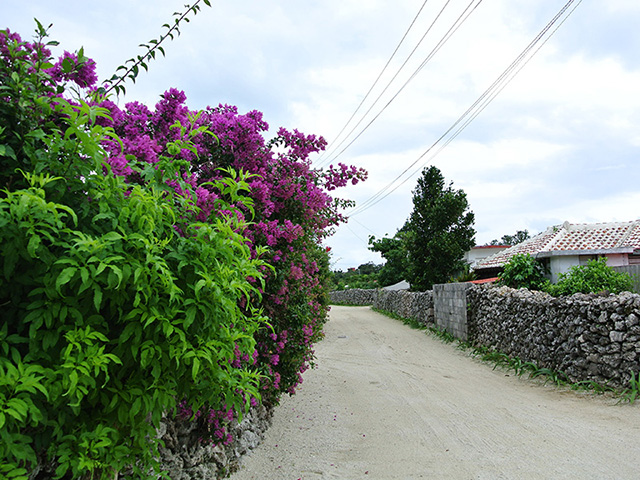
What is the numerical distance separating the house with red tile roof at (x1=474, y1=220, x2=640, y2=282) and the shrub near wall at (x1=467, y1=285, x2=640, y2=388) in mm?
3910

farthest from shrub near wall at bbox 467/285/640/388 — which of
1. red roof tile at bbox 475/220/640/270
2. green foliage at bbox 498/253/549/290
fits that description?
red roof tile at bbox 475/220/640/270

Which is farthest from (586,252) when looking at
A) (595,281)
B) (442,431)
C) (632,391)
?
(442,431)

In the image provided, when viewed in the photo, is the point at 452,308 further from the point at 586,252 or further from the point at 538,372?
the point at 538,372

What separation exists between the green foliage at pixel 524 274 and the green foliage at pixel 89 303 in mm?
12648

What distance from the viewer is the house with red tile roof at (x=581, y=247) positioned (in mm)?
13781

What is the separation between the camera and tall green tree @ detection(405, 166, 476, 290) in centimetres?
2173

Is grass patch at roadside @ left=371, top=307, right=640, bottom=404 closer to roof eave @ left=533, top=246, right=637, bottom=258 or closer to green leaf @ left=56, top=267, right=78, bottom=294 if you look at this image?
roof eave @ left=533, top=246, right=637, bottom=258

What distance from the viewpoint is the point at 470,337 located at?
1310cm

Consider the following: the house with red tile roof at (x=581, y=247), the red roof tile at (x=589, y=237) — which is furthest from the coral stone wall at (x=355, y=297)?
the red roof tile at (x=589, y=237)

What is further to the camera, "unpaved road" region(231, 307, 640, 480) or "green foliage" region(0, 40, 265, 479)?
"unpaved road" region(231, 307, 640, 480)

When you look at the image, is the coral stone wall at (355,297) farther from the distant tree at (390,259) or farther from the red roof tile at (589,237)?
the red roof tile at (589,237)

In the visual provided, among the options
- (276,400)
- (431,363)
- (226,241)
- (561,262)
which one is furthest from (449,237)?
(226,241)

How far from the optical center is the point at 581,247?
1659 cm

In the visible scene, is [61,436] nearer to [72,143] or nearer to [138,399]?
[138,399]
